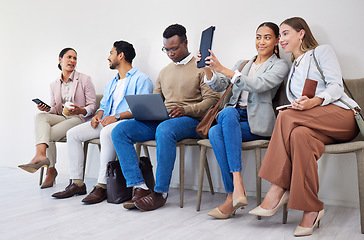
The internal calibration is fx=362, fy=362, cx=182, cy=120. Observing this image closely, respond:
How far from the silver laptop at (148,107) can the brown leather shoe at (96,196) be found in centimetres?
59

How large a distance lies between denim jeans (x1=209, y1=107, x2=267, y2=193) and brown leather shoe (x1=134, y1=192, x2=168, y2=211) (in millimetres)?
481

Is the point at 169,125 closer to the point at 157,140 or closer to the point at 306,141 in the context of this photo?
the point at 157,140

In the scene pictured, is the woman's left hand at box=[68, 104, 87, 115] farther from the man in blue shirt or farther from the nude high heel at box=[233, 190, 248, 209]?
the nude high heel at box=[233, 190, 248, 209]

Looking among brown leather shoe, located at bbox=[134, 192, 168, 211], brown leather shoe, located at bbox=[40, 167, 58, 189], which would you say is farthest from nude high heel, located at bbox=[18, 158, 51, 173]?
brown leather shoe, located at bbox=[134, 192, 168, 211]

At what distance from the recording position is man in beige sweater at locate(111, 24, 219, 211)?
235cm

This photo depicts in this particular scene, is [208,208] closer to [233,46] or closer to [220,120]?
[220,120]

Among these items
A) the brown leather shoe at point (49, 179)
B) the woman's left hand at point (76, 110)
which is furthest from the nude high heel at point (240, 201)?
the brown leather shoe at point (49, 179)

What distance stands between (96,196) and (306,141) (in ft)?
5.01

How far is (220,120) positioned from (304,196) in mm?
702

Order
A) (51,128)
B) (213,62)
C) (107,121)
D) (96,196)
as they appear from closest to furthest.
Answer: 1. (213,62)
2. (96,196)
3. (107,121)
4. (51,128)

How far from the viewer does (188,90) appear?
2734 millimetres

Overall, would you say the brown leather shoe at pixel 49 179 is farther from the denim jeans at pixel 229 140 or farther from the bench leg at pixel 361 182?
the bench leg at pixel 361 182

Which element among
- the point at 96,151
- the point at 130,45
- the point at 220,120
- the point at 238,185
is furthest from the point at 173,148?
the point at 96,151

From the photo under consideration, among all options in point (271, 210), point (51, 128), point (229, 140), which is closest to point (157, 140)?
point (229, 140)
